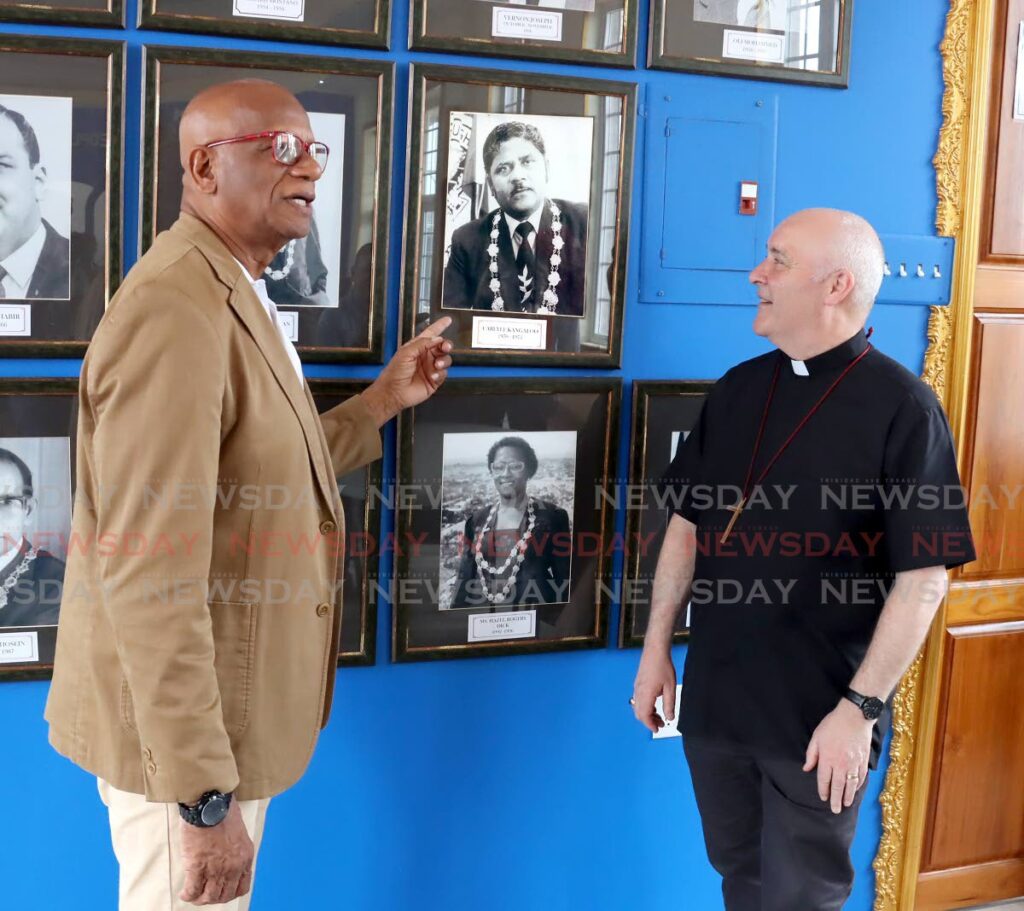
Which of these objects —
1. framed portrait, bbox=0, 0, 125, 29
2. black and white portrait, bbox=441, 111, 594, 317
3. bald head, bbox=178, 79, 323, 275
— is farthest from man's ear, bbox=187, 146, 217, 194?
black and white portrait, bbox=441, 111, 594, 317

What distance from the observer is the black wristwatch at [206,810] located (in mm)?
1395

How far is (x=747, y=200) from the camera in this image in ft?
7.72

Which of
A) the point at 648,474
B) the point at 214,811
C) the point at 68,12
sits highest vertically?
the point at 68,12

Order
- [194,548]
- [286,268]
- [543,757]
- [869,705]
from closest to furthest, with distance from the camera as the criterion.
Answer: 1. [194,548]
2. [869,705]
3. [286,268]
4. [543,757]

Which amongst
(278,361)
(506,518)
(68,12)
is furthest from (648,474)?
(68,12)

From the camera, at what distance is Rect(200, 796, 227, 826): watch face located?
1396 mm

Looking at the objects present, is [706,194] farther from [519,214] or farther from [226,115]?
[226,115]

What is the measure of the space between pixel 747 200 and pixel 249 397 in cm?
136

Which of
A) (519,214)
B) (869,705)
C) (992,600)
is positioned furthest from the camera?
(992,600)

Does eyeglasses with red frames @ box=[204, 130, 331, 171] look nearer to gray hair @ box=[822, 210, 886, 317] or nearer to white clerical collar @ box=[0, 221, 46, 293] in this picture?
white clerical collar @ box=[0, 221, 46, 293]

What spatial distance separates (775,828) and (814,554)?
526mm

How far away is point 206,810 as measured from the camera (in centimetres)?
139

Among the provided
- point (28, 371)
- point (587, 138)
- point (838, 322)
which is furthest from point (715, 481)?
point (28, 371)

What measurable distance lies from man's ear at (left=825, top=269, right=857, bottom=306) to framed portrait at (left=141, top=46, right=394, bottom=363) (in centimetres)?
86
